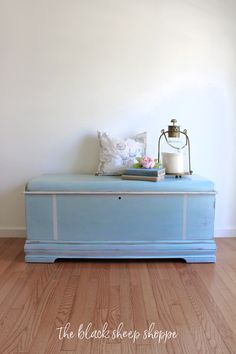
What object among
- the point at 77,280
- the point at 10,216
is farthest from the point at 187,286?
the point at 10,216

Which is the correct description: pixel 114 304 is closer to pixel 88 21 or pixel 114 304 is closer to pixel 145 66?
pixel 145 66

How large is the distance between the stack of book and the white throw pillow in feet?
0.56

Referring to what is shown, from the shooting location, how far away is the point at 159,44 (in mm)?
2516

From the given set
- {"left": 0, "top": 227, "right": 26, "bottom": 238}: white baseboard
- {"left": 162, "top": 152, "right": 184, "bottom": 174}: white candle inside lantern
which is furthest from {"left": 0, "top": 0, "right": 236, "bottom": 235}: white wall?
{"left": 162, "top": 152, "right": 184, "bottom": 174}: white candle inside lantern

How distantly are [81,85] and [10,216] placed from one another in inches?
49.3

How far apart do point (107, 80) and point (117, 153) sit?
0.63 m

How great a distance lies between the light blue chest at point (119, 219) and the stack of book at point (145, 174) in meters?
0.05

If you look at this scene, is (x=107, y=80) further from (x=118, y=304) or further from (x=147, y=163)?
(x=118, y=304)

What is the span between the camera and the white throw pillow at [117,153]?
7.82 feet

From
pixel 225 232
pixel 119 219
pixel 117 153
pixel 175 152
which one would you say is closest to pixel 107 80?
pixel 117 153

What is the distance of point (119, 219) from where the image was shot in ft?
7.02

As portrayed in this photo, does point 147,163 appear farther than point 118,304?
Yes

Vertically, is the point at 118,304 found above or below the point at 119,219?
below

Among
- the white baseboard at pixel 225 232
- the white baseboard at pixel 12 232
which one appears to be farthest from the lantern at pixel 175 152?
the white baseboard at pixel 12 232
